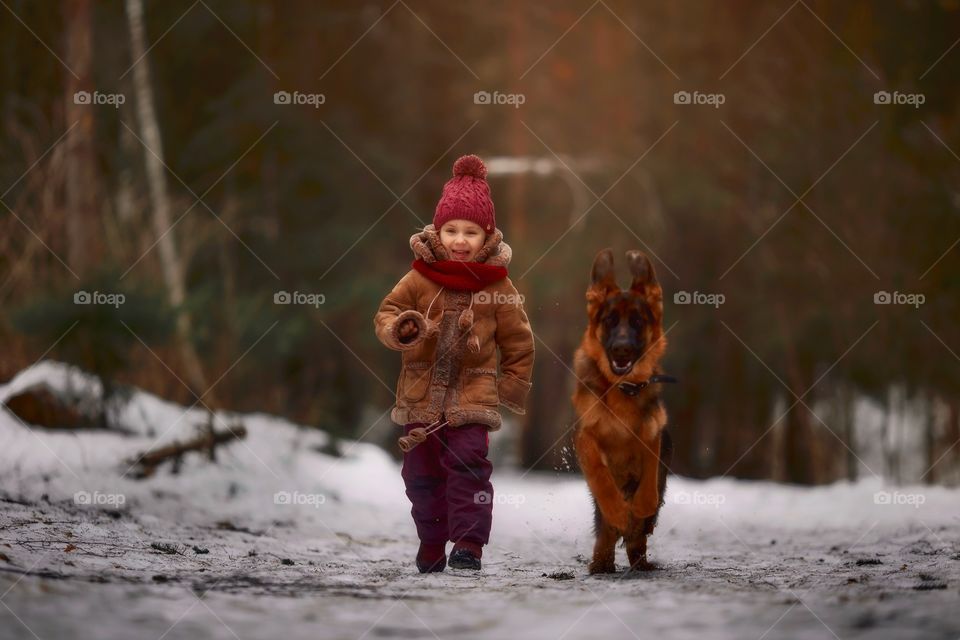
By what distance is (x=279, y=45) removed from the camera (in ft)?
64.1

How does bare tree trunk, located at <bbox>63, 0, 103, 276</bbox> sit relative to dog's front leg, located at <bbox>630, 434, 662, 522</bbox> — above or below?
above

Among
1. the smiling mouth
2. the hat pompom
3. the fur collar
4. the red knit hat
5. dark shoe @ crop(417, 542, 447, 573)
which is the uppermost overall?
the hat pompom

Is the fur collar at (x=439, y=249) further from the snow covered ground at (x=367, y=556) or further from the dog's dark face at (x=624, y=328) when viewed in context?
the snow covered ground at (x=367, y=556)

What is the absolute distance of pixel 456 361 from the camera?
6.22 m

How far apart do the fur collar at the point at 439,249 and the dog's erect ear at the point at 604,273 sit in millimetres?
536

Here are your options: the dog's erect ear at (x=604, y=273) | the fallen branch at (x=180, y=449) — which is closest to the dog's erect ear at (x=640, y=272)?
the dog's erect ear at (x=604, y=273)

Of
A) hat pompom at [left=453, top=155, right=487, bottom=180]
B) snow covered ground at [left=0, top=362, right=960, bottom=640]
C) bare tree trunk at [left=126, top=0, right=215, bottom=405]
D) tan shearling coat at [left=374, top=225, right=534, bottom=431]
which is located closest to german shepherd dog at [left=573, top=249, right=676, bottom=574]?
snow covered ground at [left=0, top=362, right=960, bottom=640]

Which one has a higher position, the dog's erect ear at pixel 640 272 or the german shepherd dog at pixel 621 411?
the dog's erect ear at pixel 640 272

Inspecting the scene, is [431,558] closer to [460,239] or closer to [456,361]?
[456,361]

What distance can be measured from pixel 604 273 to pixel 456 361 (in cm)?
96

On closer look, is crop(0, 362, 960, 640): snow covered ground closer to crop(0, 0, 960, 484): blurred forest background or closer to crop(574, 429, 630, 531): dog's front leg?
crop(574, 429, 630, 531): dog's front leg

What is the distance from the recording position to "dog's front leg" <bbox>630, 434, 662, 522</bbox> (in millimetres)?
5949

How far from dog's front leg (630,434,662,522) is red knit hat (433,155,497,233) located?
158 cm

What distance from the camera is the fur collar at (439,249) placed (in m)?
6.38
